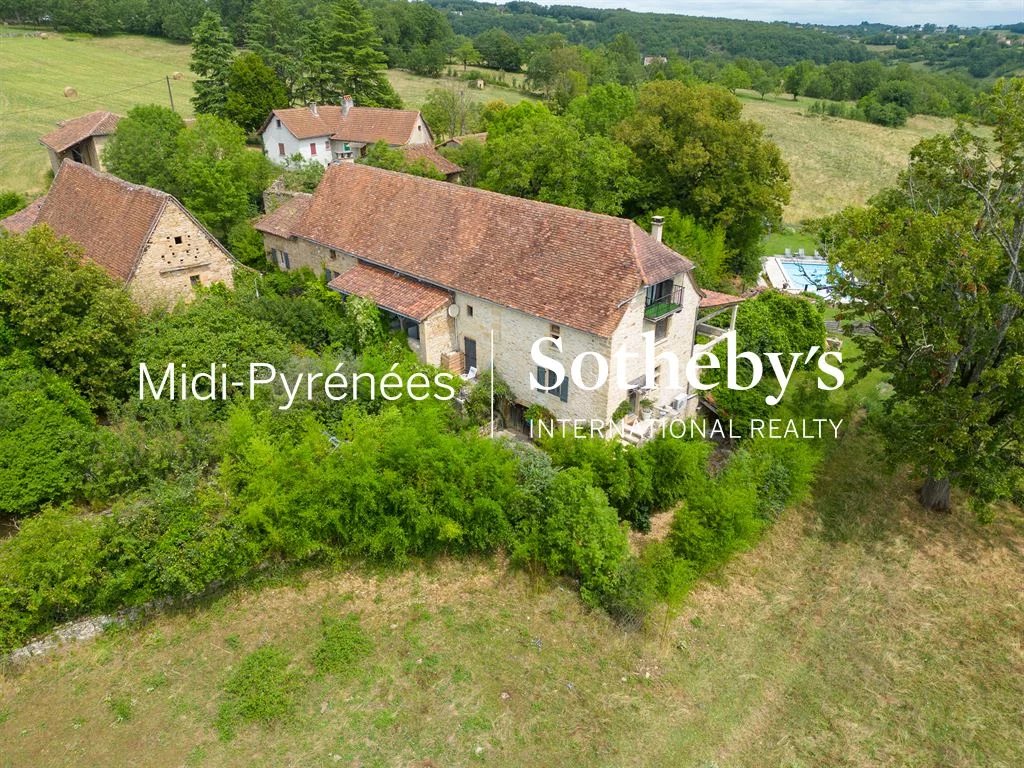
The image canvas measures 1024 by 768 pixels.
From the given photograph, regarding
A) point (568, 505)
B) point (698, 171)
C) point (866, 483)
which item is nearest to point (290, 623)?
point (568, 505)

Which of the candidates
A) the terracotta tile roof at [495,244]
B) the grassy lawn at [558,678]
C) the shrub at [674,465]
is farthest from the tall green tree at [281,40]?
the grassy lawn at [558,678]

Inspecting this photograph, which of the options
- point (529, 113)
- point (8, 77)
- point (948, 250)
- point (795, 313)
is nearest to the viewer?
point (948, 250)

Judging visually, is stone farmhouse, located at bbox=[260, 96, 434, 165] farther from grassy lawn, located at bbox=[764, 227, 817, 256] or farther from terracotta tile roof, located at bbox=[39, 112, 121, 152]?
grassy lawn, located at bbox=[764, 227, 817, 256]

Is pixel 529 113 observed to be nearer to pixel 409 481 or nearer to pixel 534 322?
pixel 534 322

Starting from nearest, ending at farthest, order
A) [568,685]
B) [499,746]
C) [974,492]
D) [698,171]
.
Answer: [499,746] → [568,685] → [974,492] → [698,171]

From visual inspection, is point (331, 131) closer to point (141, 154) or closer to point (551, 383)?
point (141, 154)

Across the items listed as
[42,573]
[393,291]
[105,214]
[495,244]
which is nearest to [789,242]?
[495,244]
